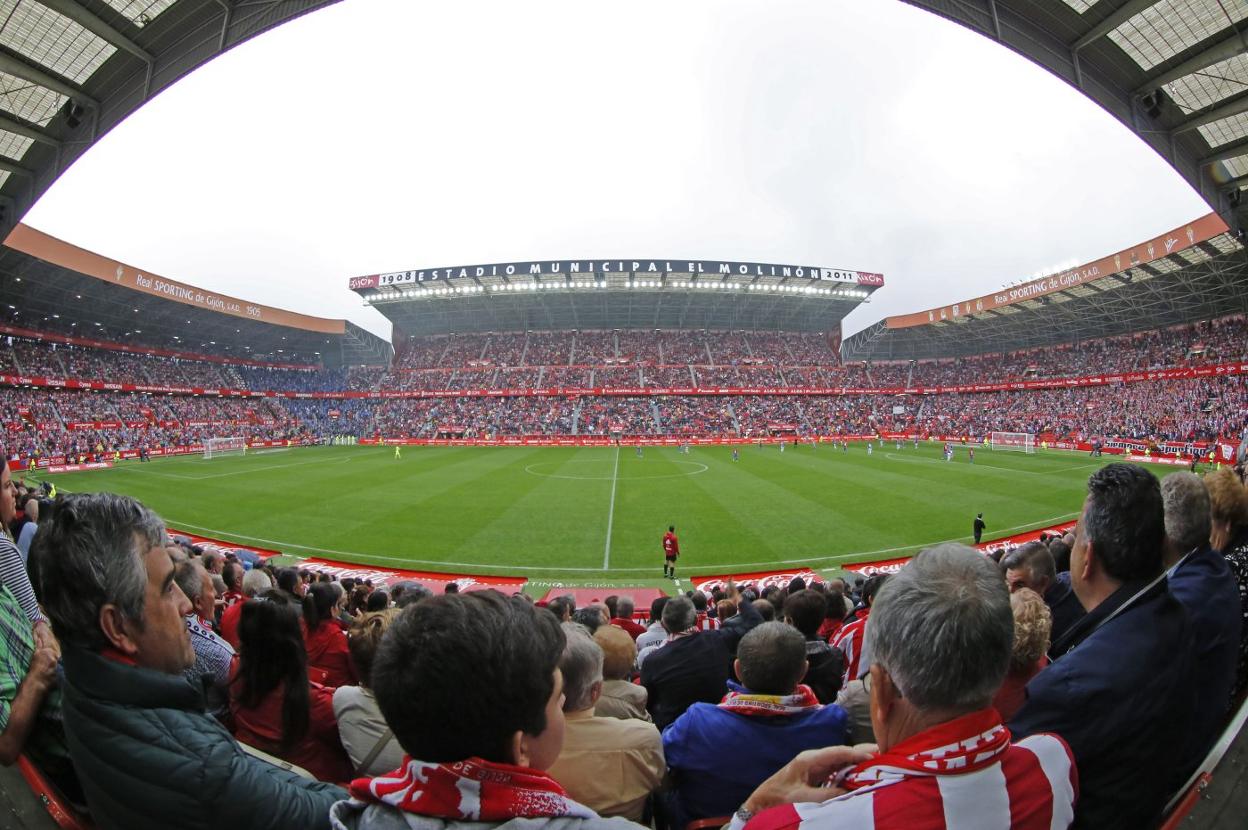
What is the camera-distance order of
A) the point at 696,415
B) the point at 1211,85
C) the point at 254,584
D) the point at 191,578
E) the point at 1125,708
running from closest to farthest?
the point at 1125,708 < the point at 191,578 < the point at 254,584 < the point at 1211,85 < the point at 696,415

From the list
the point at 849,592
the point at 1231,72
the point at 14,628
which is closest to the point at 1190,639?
the point at 14,628

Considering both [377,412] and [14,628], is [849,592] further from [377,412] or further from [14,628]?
[377,412]

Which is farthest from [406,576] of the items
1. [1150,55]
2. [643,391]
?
[643,391]

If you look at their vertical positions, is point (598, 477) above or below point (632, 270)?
below

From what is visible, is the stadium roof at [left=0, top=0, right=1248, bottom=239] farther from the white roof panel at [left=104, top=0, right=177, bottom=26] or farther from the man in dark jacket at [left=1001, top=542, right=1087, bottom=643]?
the man in dark jacket at [left=1001, top=542, right=1087, bottom=643]

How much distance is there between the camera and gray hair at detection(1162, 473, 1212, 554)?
3.19 meters

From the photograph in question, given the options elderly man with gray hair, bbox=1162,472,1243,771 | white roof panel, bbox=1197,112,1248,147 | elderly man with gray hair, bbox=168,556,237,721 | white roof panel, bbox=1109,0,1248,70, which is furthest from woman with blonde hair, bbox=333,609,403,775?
white roof panel, bbox=1197,112,1248,147

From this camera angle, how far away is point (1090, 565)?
3.03 meters

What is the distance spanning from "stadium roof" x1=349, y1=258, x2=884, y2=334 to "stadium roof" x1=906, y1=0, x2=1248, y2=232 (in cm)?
3963

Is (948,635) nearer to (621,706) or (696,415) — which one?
(621,706)

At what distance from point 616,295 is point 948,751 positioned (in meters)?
64.8

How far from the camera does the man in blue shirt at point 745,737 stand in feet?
9.37

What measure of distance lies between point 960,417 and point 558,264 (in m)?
48.9

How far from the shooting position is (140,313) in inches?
1961
